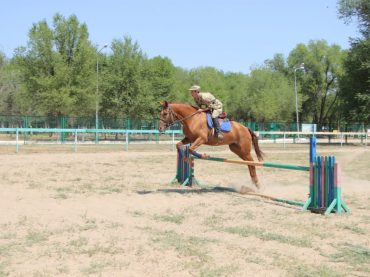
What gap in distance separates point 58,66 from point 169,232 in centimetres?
3996

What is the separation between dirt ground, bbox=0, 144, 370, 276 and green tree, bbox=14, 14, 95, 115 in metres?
32.7

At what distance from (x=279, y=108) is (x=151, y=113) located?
2575 centimetres

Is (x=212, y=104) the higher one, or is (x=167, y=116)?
(x=212, y=104)

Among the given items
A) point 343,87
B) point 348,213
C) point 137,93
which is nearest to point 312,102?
point 343,87

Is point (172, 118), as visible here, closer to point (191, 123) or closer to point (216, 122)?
point (191, 123)

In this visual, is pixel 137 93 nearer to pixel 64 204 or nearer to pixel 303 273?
pixel 64 204

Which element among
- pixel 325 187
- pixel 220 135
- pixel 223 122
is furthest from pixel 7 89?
pixel 325 187

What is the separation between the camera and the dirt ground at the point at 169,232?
560cm

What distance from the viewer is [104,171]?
1694 centimetres

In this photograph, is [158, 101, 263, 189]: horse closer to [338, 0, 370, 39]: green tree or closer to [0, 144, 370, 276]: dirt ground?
[0, 144, 370, 276]: dirt ground

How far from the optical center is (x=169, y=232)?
736 centimetres

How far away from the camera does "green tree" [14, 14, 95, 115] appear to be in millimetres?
44906

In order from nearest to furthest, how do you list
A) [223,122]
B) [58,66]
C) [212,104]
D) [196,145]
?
[196,145]
[212,104]
[223,122]
[58,66]

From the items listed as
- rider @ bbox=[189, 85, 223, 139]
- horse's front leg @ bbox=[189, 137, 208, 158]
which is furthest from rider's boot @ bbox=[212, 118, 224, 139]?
horse's front leg @ bbox=[189, 137, 208, 158]
